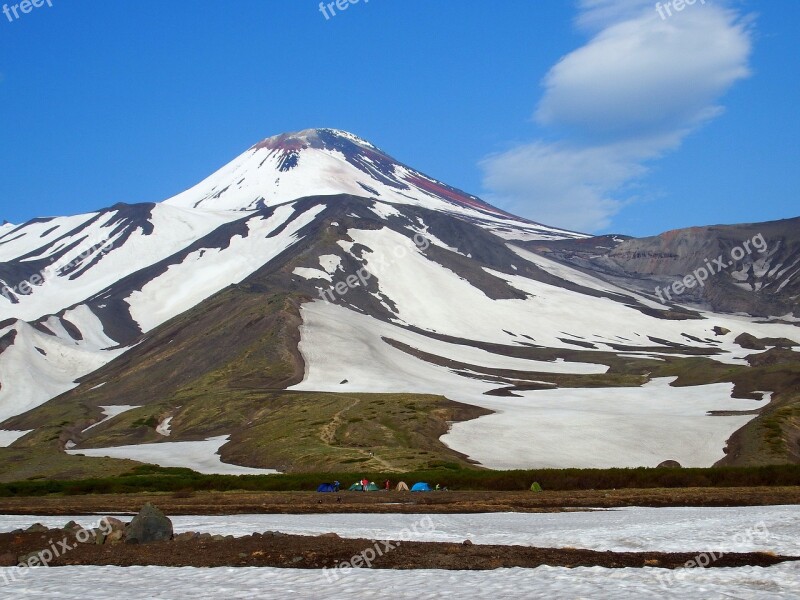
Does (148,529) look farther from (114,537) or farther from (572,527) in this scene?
(572,527)

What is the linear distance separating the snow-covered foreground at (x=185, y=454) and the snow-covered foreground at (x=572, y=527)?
36124mm

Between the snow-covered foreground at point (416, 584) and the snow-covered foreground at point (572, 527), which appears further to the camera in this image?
the snow-covered foreground at point (572, 527)

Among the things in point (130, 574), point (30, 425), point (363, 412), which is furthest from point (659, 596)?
point (30, 425)

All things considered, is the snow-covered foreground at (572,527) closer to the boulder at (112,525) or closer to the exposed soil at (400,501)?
the exposed soil at (400,501)

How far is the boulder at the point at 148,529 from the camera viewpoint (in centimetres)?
2792

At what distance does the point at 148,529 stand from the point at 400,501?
20.9 meters

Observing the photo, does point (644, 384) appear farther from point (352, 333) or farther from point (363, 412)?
point (363, 412)

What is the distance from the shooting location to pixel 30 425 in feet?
428

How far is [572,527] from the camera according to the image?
3141 cm

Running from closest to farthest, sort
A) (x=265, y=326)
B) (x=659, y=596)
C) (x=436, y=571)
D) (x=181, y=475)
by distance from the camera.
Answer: (x=659, y=596) → (x=436, y=571) → (x=181, y=475) → (x=265, y=326)

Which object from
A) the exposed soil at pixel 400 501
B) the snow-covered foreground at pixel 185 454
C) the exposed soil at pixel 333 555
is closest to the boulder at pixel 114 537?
the exposed soil at pixel 333 555

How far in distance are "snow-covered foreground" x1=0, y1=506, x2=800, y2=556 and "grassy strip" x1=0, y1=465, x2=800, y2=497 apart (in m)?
17.5

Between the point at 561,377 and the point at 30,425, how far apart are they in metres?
92.6

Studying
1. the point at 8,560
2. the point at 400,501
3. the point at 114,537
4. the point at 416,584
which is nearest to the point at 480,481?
the point at 400,501
